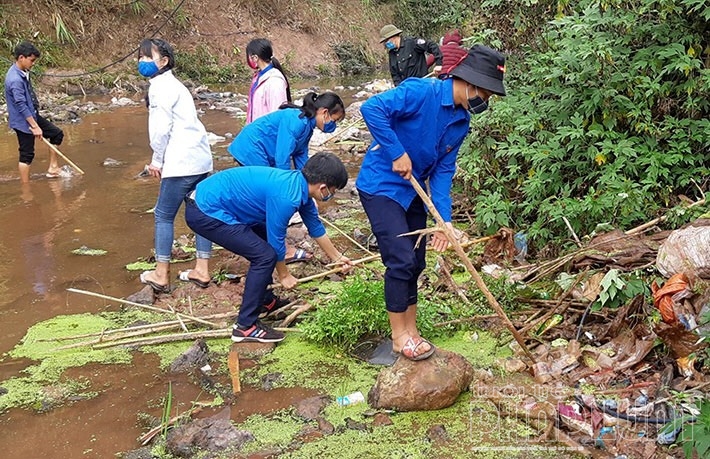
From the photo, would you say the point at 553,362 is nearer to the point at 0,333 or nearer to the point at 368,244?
the point at 368,244

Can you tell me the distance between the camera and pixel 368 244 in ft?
19.8

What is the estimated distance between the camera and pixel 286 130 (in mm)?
4926

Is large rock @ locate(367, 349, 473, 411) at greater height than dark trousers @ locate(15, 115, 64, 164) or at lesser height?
lesser

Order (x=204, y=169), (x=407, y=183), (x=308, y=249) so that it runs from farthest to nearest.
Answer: (x=308, y=249), (x=204, y=169), (x=407, y=183)

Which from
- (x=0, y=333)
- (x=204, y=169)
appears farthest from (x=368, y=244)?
(x=0, y=333)

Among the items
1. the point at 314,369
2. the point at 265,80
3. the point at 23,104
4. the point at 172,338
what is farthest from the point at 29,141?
the point at 314,369

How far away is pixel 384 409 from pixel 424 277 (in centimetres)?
177

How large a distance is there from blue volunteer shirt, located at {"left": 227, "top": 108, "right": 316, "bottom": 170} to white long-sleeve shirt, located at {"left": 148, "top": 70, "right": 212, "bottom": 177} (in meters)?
0.35

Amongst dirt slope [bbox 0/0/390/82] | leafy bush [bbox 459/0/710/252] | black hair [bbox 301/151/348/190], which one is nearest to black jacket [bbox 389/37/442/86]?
leafy bush [bbox 459/0/710/252]

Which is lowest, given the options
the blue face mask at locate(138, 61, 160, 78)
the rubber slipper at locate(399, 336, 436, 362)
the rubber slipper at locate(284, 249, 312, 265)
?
the rubber slipper at locate(284, 249, 312, 265)

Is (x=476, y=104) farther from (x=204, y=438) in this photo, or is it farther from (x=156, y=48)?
(x=156, y=48)

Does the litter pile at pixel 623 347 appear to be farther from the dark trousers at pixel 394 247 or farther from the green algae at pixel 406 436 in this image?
the dark trousers at pixel 394 247

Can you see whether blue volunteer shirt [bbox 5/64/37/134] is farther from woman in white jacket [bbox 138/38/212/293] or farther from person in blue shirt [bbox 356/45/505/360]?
person in blue shirt [bbox 356/45/505/360]

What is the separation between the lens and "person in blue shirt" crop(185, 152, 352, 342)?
4.01 meters
